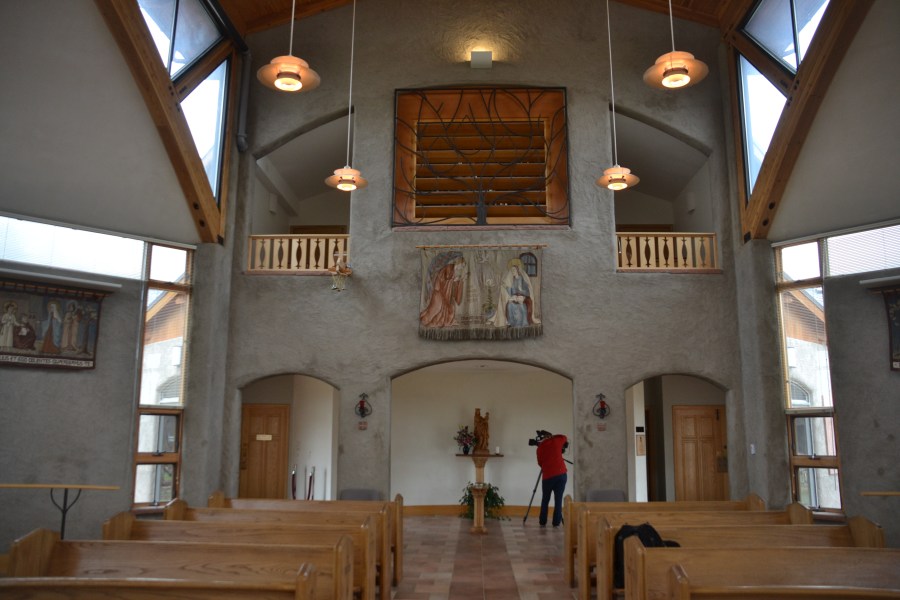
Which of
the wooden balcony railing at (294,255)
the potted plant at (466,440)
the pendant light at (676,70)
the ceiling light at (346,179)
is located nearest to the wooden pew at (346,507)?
the ceiling light at (346,179)

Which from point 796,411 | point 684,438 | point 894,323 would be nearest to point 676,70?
point 894,323

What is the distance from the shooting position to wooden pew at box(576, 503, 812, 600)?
7.45 m

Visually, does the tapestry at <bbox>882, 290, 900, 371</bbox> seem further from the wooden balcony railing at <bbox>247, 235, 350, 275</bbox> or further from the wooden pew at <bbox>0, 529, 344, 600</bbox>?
the wooden pew at <bbox>0, 529, 344, 600</bbox>

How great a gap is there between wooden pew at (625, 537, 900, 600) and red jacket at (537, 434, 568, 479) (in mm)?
7623

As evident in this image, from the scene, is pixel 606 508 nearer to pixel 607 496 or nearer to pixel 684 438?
pixel 607 496

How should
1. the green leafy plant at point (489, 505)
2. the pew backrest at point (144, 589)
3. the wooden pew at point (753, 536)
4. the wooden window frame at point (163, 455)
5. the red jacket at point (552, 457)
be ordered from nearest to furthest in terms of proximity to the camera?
the pew backrest at point (144, 589) → the wooden pew at point (753, 536) → the wooden window frame at point (163, 455) → the red jacket at point (552, 457) → the green leafy plant at point (489, 505)

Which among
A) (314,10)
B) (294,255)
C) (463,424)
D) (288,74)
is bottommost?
(463,424)

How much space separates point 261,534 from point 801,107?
8109 millimetres

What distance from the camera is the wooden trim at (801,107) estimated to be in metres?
8.64

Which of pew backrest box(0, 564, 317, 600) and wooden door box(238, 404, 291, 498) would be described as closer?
pew backrest box(0, 564, 317, 600)

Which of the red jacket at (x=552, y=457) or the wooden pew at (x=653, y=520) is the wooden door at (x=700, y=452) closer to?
the red jacket at (x=552, y=457)

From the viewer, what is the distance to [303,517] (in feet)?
24.8

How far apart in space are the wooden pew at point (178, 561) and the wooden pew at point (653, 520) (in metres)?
2.93

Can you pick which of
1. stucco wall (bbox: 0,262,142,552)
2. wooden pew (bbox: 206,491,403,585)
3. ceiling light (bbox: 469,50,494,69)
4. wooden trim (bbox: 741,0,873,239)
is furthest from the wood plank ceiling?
wooden pew (bbox: 206,491,403,585)
